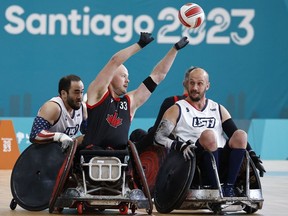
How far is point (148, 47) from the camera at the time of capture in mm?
16969

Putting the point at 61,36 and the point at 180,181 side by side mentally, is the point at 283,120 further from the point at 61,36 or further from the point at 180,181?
the point at 180,181

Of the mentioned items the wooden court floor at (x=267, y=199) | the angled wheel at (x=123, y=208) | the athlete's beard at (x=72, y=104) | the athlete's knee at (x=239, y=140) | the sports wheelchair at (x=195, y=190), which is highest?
the athlete's beard at (x=72, y=104)

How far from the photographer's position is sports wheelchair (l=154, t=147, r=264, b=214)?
8.06 meters

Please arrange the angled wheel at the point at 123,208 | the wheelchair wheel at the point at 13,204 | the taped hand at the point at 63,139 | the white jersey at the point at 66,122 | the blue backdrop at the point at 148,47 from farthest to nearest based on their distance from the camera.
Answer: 1. the blue backdrop at the point at 148,47
2. the white jersey at the point at 66,122
3. the wheelchair wheel at the point at 13,204
4. the taped hand at the point at 63,139
5. the angled wheel at the point at 123,208

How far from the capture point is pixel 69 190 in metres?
7.85

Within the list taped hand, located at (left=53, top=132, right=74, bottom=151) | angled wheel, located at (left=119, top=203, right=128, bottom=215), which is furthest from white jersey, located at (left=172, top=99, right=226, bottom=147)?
taped hand, located at (left=53, top=132, right=74, bottom=151)

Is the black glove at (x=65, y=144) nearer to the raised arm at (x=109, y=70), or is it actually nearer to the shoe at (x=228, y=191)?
the raised arm at (x=109, y=70)

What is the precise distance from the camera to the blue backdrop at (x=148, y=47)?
16484 millimetres

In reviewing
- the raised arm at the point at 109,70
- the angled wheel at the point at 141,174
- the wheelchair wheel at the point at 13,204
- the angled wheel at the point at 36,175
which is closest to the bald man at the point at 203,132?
the angled wheel at the point at 141,174

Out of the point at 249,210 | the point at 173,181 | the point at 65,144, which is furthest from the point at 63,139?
the point at 249,210

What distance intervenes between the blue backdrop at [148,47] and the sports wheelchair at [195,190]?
8204 mm

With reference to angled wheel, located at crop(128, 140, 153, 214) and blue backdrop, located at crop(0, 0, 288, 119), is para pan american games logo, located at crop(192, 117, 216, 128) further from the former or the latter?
blue backdrop, located at crop(0, 0, 288, 119)

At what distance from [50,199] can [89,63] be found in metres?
8.84

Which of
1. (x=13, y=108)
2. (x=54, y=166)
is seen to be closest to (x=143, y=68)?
(x=13, y=108)
